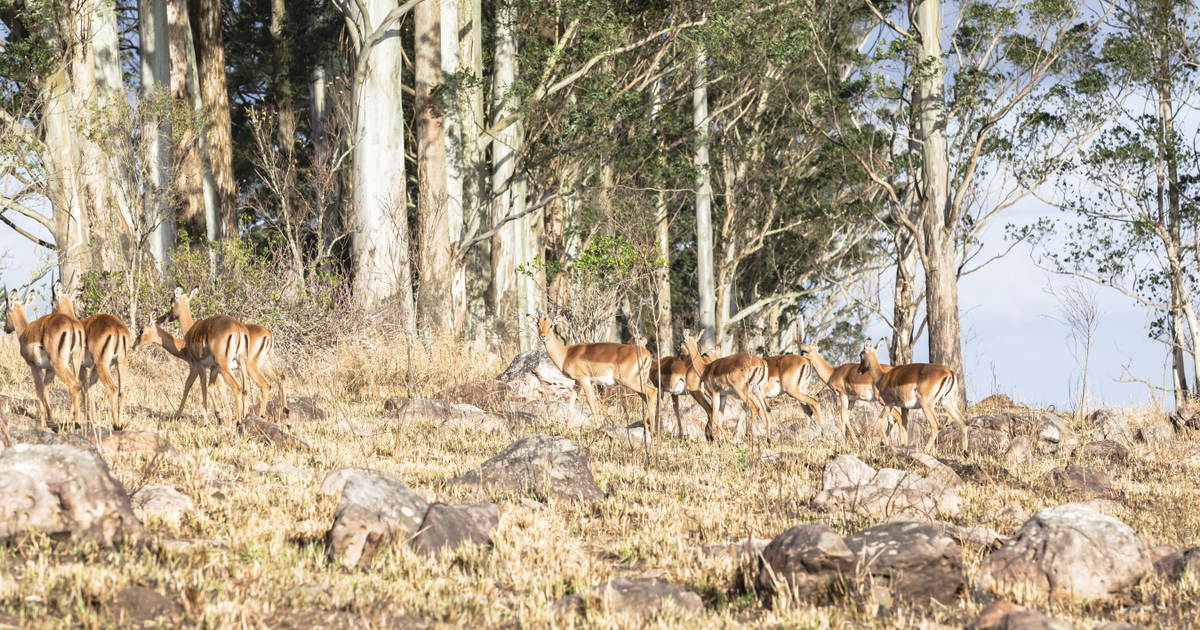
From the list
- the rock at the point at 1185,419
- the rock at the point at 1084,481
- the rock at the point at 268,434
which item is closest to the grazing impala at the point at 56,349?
the rock at the point at 268,434

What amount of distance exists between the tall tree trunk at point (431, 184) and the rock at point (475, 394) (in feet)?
18.2

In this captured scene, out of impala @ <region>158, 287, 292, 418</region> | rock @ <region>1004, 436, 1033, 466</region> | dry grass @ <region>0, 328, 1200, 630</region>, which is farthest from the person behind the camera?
impala @ <region>158, 287, 292, 418</region>

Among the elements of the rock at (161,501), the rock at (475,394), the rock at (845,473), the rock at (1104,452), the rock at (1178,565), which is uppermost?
the rock at (475,394)

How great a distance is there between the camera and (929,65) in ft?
65.4

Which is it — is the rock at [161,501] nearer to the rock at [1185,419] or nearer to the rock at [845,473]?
the rock at [845,473]

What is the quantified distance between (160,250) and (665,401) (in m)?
12.7

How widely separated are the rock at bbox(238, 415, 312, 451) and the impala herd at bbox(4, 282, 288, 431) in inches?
12.3

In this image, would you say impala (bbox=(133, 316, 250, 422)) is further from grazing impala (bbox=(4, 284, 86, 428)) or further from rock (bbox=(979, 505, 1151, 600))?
rock (bbox=(979, 505, 1151, 600))

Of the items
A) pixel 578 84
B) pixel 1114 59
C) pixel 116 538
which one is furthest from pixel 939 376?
pixel 1114 59

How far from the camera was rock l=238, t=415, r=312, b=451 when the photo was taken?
360 inches

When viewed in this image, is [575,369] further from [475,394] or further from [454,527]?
[454,527]

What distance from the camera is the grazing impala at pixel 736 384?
12.5 metres

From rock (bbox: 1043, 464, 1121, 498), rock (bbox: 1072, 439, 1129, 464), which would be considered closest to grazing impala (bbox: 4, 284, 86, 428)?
rock (bbox: 1043, 464, 1121, 498)

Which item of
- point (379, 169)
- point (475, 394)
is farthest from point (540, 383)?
point (379, 169)
